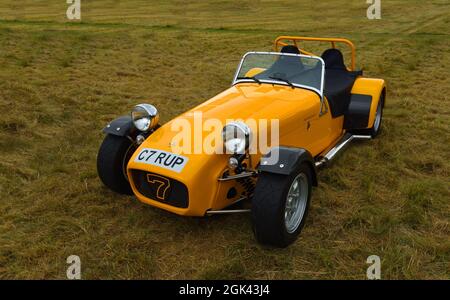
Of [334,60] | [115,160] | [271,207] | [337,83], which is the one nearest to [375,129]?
[337,83]

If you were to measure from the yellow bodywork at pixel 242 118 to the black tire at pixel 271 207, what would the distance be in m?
0.42

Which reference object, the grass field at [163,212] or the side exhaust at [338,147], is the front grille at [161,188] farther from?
the side exhaust at [338,147]

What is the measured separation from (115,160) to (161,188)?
0.84 meters

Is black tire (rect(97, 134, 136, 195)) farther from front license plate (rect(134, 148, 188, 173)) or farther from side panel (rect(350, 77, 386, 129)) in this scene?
side panel (rect(350, 77, 386, 129))

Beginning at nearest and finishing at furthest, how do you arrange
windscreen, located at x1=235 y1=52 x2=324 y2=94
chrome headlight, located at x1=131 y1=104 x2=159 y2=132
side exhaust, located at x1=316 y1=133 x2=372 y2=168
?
chrome headlight, located at x1=131 y1=104 x2=159 y2=132 < side exhaust, located at x1=316 y1=133 x2=372 y2=168 < windscreen, located at x1=235 y1=52 x2=324 y2=94

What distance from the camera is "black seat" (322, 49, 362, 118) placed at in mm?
5586

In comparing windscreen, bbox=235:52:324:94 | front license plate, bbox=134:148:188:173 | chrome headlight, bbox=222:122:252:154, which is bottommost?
front license plate, bbox=134:148:188:173

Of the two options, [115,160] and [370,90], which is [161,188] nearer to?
[115,160]

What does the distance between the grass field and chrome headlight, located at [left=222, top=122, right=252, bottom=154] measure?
87 cm

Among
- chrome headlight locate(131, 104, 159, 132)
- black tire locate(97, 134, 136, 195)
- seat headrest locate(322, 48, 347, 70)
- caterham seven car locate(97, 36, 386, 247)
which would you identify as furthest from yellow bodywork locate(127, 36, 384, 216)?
seat headrest locate(322, 48, 347, 70)

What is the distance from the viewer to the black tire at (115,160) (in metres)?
4.51
